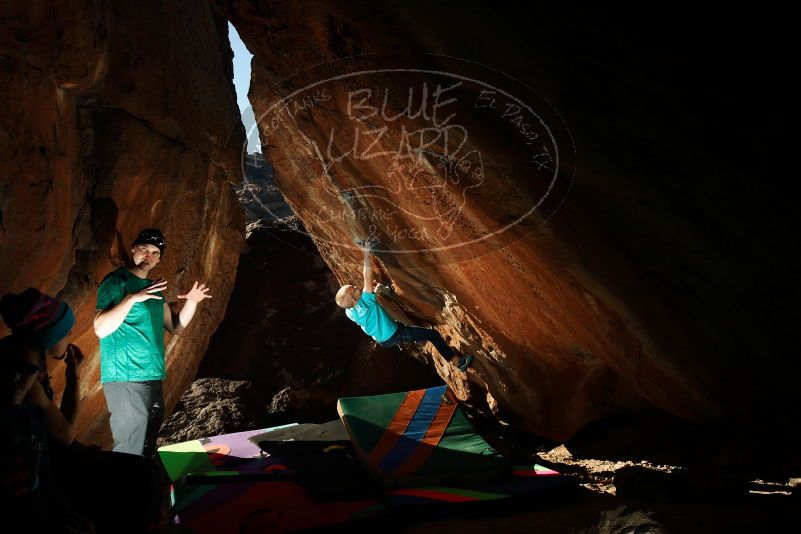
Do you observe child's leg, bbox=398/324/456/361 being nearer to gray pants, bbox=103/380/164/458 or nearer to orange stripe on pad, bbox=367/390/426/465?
orange stripe on pad, bbox=367/390/426/465

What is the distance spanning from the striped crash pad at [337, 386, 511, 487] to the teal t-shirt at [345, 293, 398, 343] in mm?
1069

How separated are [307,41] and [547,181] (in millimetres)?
1975

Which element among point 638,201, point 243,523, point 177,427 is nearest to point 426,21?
point 638,201

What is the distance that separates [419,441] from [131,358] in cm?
322

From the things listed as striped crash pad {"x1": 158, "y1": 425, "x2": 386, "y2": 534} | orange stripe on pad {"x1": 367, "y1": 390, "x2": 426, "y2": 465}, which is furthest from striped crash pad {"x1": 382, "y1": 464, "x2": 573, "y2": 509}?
orange stripe on pad {"x1": 367, "y1": 390, "x2": 426, "y2": 465}

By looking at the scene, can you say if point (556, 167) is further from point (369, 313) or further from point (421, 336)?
point (421, 336)

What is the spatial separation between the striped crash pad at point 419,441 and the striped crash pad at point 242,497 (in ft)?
2.55

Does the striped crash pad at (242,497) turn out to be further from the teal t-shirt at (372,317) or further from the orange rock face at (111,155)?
the teal t-shirt at (372,317)

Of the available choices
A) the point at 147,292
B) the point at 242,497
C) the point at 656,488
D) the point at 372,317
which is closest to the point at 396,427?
the point at 372,317

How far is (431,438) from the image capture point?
5.40 metres

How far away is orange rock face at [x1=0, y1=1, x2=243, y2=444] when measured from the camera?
10.8 feet

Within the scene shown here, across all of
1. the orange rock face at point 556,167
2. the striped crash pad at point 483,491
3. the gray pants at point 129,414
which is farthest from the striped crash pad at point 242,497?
the orange rock face at point 556,167

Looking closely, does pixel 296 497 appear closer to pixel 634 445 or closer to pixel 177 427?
pixel 634 445

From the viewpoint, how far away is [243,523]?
3447mm
